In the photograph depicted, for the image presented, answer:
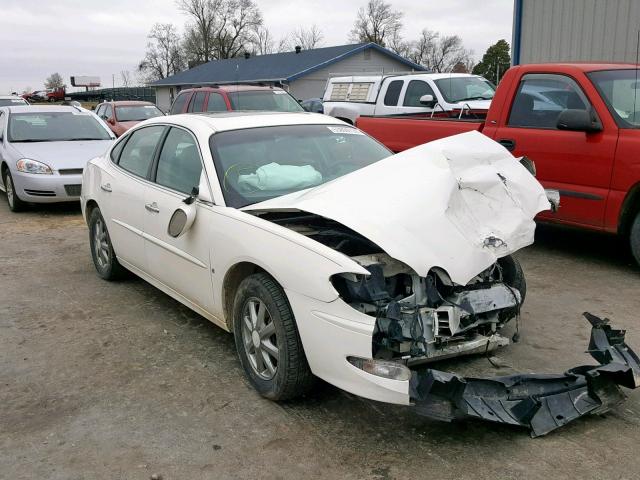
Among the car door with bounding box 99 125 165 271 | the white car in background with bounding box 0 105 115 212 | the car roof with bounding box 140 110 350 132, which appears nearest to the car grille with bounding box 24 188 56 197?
the white car in background with bounding box 0 105 115 212

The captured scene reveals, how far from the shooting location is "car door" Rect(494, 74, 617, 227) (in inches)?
236

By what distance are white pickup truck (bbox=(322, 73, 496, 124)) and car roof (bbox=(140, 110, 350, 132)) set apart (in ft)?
21.1

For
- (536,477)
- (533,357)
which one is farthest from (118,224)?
(536,477)

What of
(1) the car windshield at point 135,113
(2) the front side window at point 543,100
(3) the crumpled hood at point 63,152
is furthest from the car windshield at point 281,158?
(1) the car windshield at point 135,113

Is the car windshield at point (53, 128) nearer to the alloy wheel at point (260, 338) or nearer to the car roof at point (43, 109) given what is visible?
the car roof at point (43, 109)

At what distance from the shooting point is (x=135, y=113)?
1769 centimetres

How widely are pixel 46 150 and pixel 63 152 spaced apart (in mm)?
291

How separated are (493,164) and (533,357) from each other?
1.26 meters

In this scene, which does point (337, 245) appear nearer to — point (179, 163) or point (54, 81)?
point (179, 163)

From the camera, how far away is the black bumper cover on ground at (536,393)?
10.1ft

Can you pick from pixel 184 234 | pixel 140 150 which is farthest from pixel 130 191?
pixel 184 234

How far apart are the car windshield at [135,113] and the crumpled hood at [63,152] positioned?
7.12m

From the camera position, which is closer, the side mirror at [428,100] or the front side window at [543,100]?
the front side window at [543,100]

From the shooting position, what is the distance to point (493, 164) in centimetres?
Answer: 424
